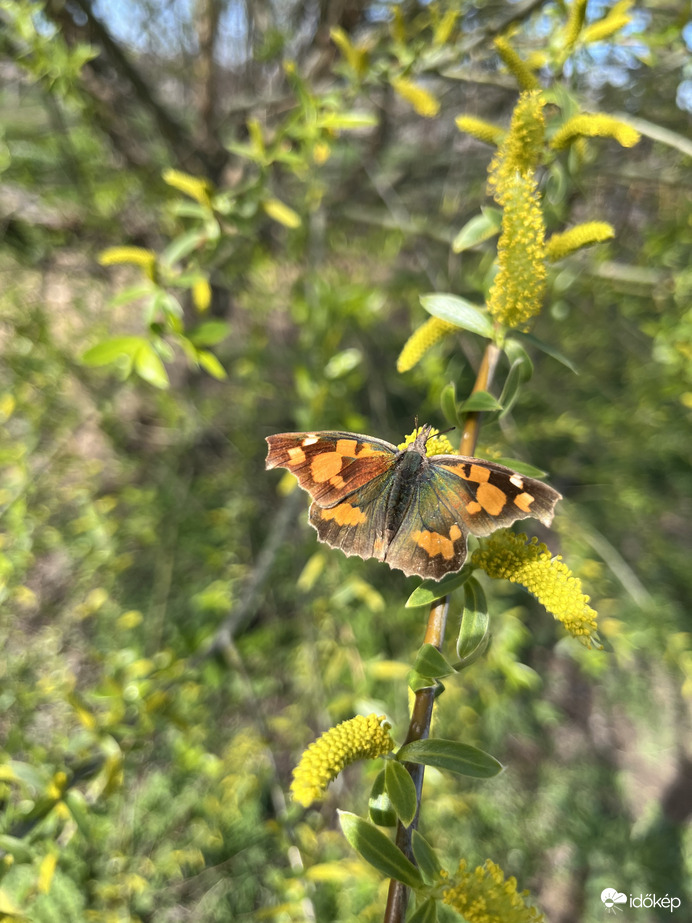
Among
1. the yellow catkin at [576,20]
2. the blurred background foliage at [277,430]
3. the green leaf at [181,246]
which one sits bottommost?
the blurred background foliage at [277,430]

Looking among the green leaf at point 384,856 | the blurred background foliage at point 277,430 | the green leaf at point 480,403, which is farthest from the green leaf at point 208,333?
the green leaf at point 384,856

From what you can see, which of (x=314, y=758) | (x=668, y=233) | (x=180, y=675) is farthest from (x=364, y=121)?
(x=180, y=675)

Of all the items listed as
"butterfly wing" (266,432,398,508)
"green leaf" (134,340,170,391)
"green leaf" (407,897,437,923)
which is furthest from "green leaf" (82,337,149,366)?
"green leaf" (407,897,437,923)

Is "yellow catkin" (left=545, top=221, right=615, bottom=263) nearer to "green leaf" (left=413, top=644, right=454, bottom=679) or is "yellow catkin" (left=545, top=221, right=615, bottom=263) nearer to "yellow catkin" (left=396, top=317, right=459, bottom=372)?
"yellow catkin" (left=396, top=317, right=459, bottom=372)

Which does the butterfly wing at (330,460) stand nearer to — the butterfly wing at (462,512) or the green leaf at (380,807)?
the butterfly wing at (462,512)

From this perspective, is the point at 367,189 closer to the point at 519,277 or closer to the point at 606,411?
the point at 606,411

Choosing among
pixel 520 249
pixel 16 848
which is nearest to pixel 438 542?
pixel 520 249
